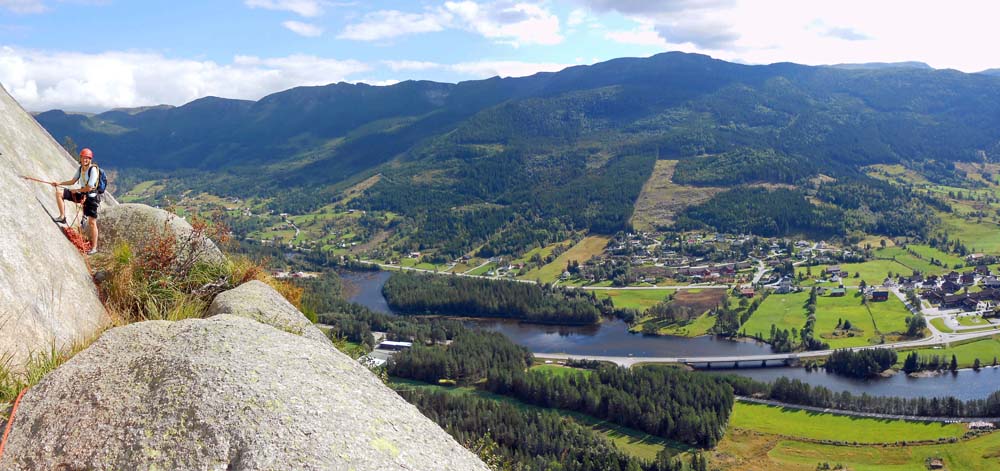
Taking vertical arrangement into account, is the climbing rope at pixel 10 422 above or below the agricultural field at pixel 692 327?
above

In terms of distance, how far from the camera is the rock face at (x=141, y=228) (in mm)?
12148

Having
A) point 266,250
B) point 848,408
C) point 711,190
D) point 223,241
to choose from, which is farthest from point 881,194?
point 223,241

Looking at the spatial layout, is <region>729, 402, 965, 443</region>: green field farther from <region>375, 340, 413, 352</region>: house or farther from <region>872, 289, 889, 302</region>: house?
<region>872, 289, 889, 302</region>: house

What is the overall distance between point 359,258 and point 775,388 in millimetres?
116122

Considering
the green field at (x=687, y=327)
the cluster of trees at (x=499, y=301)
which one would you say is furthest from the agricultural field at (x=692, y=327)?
the cluster of trees at (x=499, y=301)

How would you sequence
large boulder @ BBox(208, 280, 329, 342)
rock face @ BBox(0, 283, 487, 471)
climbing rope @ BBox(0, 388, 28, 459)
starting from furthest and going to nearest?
large boulder @ BBox(208, 280, 329, 342), climbing rope @ BBox(0, 388, 28, 459), rock face @ BBox(0, 283, 487, 471)

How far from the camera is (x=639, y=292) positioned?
379 ft

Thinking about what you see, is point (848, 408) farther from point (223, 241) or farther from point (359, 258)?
point (359, 258)

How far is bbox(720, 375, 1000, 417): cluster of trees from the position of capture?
6022 centimetres

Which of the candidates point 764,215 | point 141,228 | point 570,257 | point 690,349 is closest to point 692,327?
point 690,349

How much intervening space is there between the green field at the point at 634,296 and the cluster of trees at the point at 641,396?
1425 inches

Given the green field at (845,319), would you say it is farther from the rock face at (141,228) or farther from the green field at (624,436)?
the rock face at (141,228)

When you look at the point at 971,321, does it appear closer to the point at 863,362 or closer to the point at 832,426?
the point at 863,362

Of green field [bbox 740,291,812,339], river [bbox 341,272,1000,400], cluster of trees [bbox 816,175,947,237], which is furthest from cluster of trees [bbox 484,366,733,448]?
cluster of trees [bbox 816,175,947,237]
